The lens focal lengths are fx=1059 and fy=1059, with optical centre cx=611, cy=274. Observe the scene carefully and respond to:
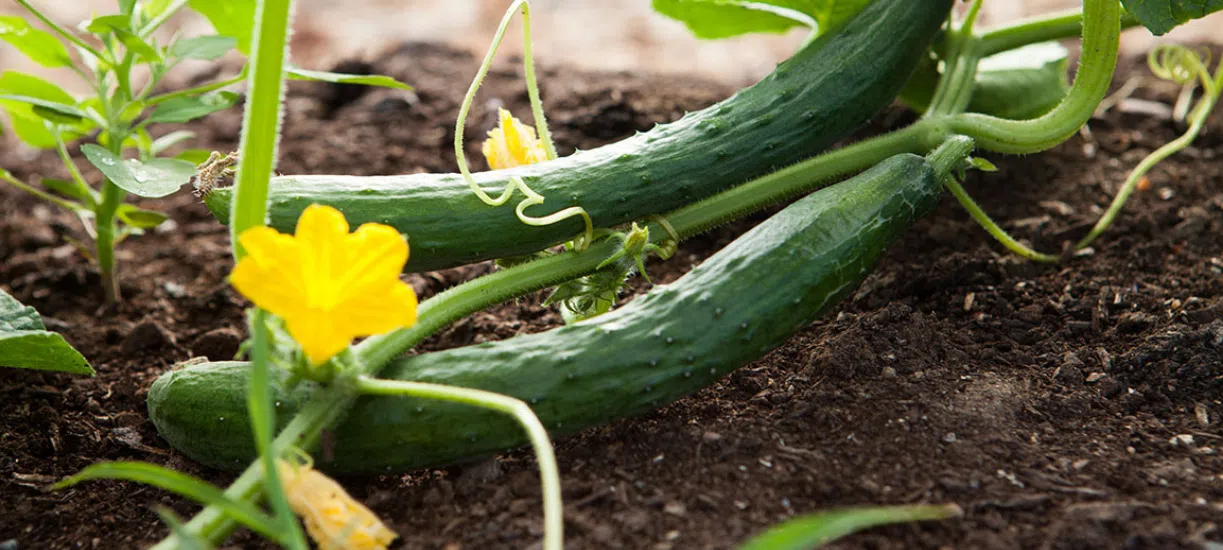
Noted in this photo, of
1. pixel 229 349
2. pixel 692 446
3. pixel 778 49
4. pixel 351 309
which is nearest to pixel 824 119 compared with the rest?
pixel 692 446

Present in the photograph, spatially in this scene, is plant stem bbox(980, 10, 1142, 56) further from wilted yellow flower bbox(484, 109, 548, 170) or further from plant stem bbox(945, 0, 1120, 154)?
wilted yellow flower bbox(484, 109, 548, 170)

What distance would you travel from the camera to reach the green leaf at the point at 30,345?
6.30 feet

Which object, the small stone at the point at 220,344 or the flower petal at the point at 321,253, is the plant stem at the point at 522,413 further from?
the small stone at the point at 220,344

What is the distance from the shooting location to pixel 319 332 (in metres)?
1.53

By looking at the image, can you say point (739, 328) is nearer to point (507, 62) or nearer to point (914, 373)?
point (914, 373)

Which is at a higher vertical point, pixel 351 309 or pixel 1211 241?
pixel 1211 241

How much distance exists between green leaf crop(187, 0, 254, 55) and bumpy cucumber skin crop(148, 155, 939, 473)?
3.12ft

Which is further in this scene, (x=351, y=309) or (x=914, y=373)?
(x=914, y=373)

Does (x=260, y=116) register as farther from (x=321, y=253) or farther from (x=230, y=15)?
(x=230, y=15)

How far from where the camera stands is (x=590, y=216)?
204cm

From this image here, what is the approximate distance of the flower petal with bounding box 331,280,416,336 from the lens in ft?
5.07

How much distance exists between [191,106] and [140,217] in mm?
293

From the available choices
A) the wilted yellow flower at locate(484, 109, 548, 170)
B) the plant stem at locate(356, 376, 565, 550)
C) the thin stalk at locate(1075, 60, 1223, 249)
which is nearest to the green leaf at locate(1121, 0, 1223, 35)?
the thin stalk at locate(1075, 60, 1223, 249)

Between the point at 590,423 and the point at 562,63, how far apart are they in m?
2.32
